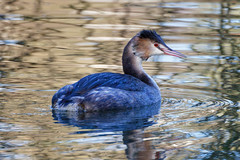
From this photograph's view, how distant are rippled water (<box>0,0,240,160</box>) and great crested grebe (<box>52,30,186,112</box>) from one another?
172 mm

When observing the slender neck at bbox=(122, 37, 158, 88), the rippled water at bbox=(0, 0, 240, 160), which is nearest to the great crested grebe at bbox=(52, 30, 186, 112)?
the slender neck at bbox=(122, 37, 158, 88)

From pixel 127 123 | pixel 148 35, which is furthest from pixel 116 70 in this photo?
pixel 127 123

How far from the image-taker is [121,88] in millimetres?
8148

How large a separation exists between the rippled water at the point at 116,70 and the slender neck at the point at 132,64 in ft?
1.72

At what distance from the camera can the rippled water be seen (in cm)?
636

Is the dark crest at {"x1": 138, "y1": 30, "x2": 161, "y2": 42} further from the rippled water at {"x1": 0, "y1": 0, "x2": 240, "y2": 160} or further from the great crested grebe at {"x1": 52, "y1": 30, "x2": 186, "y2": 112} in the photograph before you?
the rippled water at {"x1": 0, "y1": 0, "x2": 240, "y2": 160}

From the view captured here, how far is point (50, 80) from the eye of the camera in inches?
377

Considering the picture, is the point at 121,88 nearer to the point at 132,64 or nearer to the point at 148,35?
the point at 132,64

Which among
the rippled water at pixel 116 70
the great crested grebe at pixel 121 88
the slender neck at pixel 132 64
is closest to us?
the rippled water at pixel 116 70

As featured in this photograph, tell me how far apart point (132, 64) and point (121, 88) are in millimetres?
824

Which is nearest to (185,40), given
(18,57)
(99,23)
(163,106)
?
(99,23)

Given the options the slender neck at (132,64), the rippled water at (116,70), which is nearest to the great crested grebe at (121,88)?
the slender neck at (132,64)

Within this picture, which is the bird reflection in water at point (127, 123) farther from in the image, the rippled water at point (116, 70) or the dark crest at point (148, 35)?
the dark crest at point (148, 35)

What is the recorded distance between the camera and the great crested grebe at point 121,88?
7.86 m
